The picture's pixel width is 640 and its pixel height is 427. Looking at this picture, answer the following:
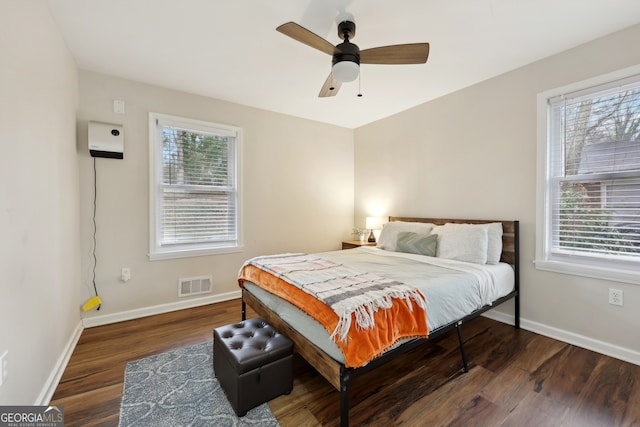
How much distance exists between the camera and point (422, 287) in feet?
6.14

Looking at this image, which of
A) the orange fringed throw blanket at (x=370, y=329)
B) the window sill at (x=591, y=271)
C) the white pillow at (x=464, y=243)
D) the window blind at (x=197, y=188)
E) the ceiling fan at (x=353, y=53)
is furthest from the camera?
the window blind at (x=197, y=188)

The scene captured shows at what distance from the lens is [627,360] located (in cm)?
212

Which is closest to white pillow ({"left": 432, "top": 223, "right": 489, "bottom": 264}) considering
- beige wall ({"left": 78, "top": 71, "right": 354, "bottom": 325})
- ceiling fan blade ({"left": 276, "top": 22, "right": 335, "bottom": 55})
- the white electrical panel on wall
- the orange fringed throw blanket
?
the orange fringed throw blanket

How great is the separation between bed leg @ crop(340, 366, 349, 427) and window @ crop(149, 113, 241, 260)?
2.53 m

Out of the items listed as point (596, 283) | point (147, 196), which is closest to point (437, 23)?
point (596, 283)

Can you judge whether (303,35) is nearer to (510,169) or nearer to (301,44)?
(301,44)

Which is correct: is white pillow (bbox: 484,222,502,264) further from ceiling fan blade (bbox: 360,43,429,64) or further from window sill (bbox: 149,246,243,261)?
window sill (bbox: 149,246,243,261)

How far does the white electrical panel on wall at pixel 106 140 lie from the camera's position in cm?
264

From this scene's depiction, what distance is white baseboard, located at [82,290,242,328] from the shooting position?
2795mm

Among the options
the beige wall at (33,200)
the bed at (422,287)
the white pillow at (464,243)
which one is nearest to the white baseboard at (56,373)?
the beige wall at (33,200)

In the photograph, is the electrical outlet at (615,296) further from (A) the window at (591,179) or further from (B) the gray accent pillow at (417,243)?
(B) the gray accent pillow at (417,243)

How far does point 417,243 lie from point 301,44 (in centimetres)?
231

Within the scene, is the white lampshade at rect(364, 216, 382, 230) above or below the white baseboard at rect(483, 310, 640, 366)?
above

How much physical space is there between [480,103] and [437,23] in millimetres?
1315
